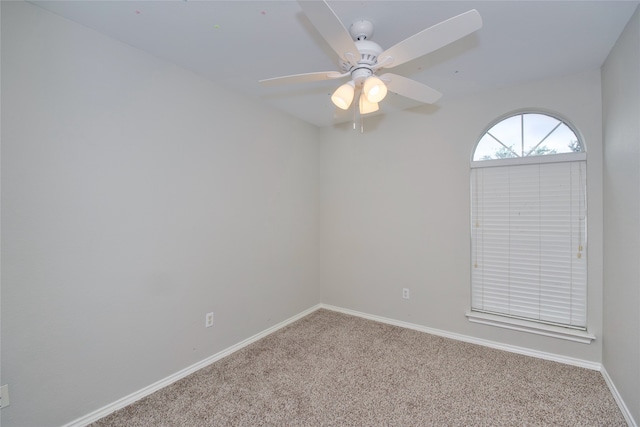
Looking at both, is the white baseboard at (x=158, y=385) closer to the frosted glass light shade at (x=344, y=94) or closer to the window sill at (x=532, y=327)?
the window sill at (x=532, y=327)

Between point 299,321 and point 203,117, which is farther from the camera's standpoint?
point 299,321

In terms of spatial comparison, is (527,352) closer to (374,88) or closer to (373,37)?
(374,88)

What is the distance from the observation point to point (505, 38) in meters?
1.85

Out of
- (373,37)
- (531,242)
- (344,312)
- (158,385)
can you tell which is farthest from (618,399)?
(158,385)

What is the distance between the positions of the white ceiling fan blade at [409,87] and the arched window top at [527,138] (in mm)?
1223

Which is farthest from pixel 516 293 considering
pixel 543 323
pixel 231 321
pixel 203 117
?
pixel 203 117

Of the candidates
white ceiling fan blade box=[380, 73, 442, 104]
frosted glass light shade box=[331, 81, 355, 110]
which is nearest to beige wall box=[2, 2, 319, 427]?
frosted glass light shade box=[331, 81, 355, 110]

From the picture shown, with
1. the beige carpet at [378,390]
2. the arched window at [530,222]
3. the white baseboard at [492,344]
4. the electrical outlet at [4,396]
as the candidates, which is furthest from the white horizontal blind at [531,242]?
the electrical outlet at [4,396]

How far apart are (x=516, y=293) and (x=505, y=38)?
2161 mm

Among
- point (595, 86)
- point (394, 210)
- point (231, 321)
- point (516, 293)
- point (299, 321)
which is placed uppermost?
point (595, 86)

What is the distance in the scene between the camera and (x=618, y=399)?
6.22 feet

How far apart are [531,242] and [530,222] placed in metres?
0.18

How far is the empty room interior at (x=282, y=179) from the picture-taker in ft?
5.11

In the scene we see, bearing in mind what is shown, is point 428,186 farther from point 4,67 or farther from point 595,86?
point 4,67
